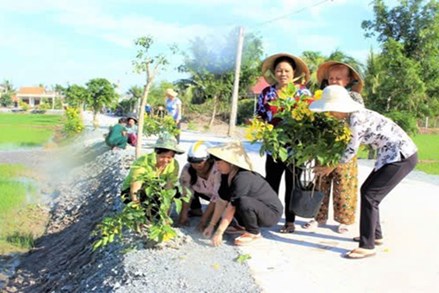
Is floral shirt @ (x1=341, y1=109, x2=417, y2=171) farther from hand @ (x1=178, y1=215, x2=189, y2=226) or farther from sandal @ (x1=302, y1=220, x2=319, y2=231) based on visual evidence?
hand @ (x1=178, y1=215, x2=189, y2=226)

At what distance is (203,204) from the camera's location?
230 inches

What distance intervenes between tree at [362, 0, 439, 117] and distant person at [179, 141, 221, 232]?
→ 906 cm

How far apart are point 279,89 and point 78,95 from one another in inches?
1136

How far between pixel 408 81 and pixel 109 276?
34.4 feet

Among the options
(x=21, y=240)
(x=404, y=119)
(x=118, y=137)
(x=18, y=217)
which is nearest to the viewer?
(x=21, y=240)

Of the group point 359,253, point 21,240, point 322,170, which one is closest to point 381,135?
point 322,170

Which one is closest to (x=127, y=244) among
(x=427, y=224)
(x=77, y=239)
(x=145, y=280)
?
(x=145, y=280)

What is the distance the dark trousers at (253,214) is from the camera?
4203 millimetres

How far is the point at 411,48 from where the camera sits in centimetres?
1316

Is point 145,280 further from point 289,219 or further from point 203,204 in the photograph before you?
point 203,204

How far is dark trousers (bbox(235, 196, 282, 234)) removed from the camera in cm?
420

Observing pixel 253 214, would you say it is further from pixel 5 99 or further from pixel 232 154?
pixel 5 99

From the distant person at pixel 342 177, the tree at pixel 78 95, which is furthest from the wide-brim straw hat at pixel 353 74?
the tree at pixel 78 95

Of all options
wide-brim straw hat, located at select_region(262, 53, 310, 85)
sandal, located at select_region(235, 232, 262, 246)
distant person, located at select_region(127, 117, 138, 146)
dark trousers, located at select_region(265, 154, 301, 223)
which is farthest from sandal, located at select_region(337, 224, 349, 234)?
distant person, located at select_region(127, 117, 138, 146)
